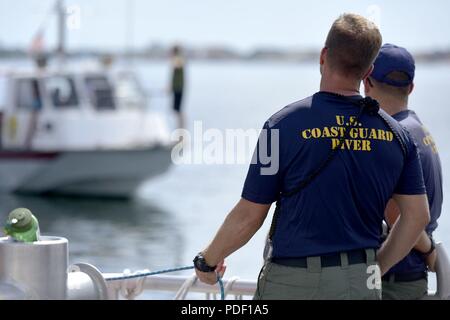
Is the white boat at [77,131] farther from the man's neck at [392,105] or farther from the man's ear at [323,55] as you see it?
→ the man's ear at [323,55]

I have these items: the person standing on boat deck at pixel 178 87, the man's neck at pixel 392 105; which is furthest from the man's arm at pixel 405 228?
the person standing on boat deck at pixel 178 87

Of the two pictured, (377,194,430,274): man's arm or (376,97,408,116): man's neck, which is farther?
(376,97,408,116): man's neck

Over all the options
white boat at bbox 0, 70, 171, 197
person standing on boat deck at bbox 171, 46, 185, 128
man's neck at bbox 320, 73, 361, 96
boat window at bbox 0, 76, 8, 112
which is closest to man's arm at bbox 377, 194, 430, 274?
man's neck at bbox 320, 73, 361, 96

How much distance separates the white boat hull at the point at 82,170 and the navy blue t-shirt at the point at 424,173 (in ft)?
61.2

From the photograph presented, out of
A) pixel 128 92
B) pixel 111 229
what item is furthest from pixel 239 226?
pixel 128 92

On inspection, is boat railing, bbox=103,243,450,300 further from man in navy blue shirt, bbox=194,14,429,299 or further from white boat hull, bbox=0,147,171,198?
white boat hull, bbox=0,147,171,198

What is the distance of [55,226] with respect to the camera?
72.4 ft

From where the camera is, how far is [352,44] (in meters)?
→ 3.88

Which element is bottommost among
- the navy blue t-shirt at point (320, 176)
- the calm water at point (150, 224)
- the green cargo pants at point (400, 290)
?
the calm water at point (150, 224)

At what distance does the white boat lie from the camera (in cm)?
2339

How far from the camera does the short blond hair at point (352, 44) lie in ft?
12.7

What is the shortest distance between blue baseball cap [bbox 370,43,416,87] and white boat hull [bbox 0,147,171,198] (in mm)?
18635
